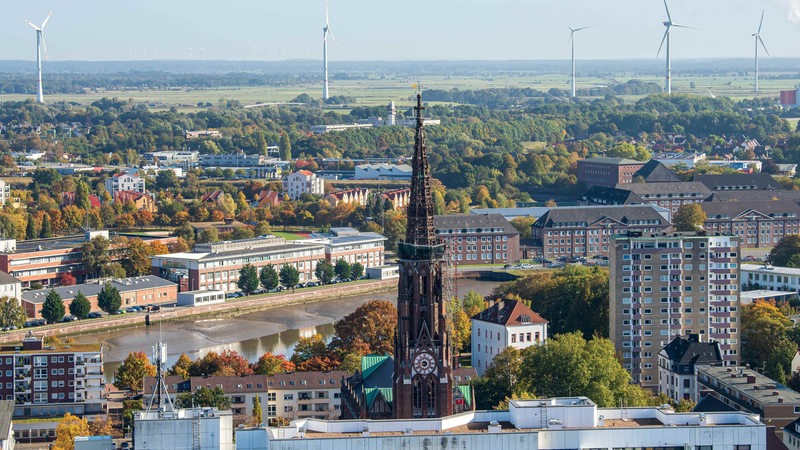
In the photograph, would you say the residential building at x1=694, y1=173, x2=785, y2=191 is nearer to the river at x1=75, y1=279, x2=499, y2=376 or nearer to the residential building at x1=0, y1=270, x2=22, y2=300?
the river at x1=75, y1=279, x2=499, y2=376

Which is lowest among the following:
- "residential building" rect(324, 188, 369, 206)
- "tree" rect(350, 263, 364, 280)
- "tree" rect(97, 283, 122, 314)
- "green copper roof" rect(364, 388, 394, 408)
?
"tree" rect(350, 263, 364, 280)

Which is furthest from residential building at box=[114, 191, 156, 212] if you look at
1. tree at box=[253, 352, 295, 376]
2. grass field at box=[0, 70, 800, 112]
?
grass field at box=[0, 70, 800, 112]

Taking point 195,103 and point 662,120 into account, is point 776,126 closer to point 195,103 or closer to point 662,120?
point 662,120

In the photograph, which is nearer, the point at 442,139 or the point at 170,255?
the point at 170,255

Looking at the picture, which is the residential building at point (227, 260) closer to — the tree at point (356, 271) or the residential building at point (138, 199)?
the tree at point (356, 271)

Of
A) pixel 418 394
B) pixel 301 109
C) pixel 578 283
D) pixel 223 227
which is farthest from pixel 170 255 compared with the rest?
pixel 301 109

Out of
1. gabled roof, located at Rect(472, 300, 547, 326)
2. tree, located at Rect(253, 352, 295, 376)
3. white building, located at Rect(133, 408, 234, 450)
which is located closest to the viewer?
white building, located at Rect(133, 408, 234, 450)
